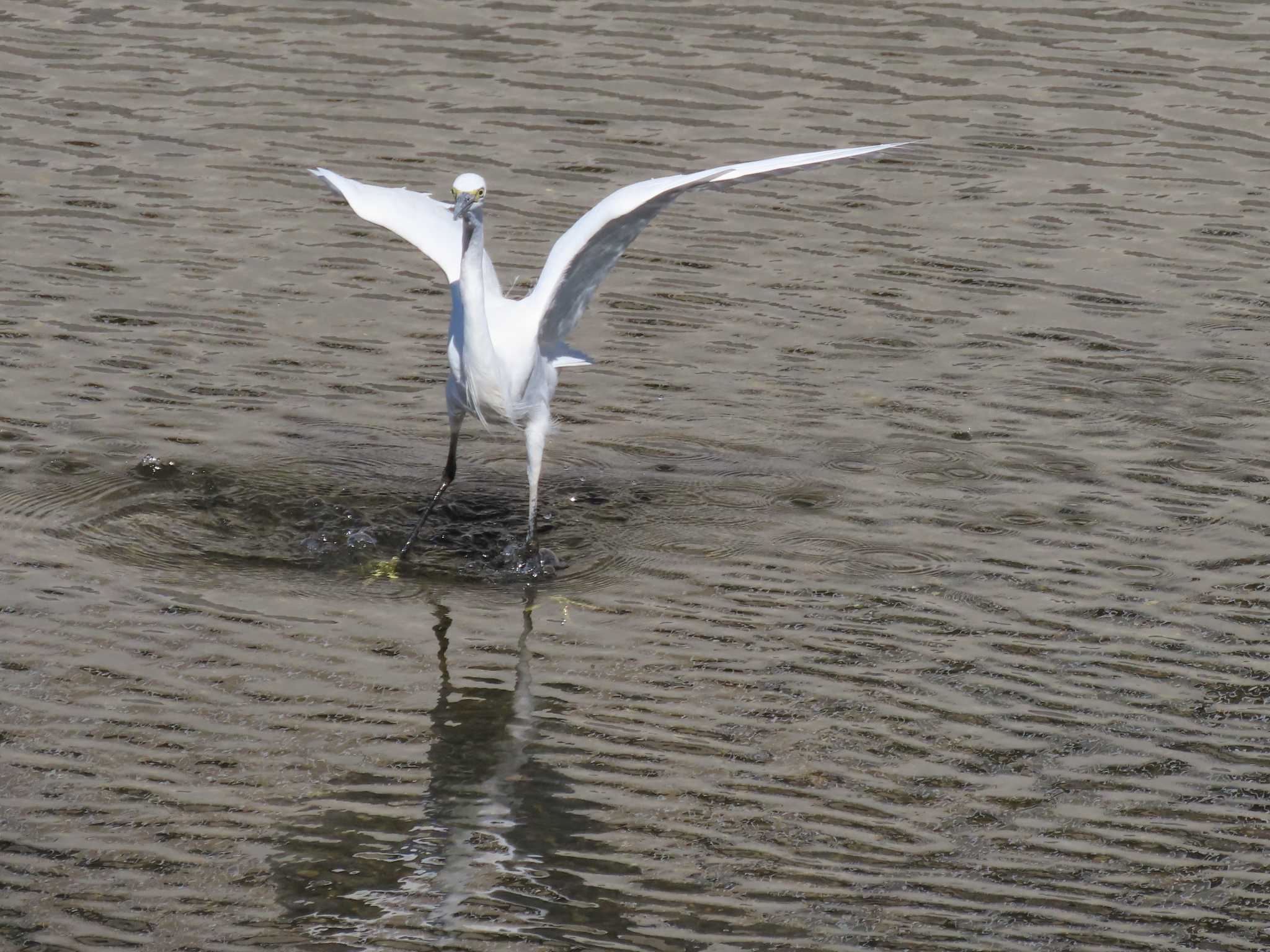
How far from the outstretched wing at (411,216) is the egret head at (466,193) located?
92 centimetres

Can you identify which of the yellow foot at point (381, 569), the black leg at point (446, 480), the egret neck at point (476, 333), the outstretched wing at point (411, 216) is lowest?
the yellow foot at point (381, 569)

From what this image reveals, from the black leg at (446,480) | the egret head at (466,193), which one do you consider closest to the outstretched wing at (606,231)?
the egret head at (466,193)

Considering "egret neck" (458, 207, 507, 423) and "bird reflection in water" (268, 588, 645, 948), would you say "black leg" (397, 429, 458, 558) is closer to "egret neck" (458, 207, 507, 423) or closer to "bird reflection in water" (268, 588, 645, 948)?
"egret neck" (458, 207, 507, 423)

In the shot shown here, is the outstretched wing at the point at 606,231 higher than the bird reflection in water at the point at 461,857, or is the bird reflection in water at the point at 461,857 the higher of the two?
the outstretched wing at the point at 606,231

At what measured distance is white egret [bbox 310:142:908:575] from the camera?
8.23 m

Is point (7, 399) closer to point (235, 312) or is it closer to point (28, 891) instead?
point (235, 312)

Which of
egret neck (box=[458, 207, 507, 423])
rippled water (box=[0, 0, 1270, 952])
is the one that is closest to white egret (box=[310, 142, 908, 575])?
egret neck (box=[458, 207, 507, 423])

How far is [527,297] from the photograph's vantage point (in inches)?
360

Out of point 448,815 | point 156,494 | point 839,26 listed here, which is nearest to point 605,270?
point 156,494

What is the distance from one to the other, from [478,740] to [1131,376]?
5.25 metres

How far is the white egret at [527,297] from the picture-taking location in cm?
823

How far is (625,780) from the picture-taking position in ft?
22.9

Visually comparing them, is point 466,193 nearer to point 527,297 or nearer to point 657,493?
point 527,297

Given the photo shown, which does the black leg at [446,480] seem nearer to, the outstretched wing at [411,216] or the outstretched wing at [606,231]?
the outstretched wing at [606,231]
